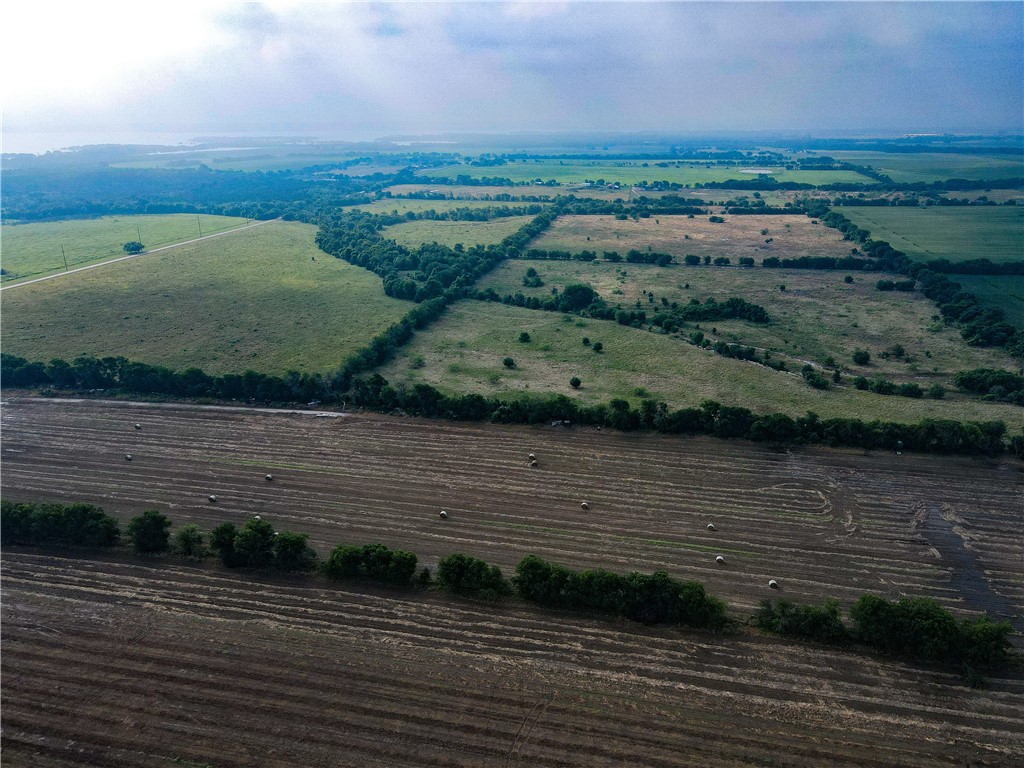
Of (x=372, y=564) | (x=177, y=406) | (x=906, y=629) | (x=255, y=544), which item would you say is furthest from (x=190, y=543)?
(x=906, y=629)

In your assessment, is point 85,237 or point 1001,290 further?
point 85,237

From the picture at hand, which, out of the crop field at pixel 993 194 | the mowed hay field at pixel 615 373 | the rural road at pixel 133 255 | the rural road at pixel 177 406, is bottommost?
the rural road at pixel 177 406

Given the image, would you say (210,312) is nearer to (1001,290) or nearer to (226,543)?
(226,543)

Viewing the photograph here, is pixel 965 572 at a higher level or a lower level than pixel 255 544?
lower

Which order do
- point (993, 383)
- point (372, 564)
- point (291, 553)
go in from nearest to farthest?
point (372, 564)
point (291, 553)
point (993, 383)

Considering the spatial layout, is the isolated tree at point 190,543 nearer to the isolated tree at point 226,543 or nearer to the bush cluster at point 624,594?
the isolated tree at point 226,543

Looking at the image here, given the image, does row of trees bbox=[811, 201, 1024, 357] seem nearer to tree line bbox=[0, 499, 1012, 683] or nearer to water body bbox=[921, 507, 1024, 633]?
water body bbox=[921, 507, 1024, 633]

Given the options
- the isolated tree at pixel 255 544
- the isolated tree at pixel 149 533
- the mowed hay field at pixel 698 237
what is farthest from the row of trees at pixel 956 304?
the isolated tree at pixel 149 533
